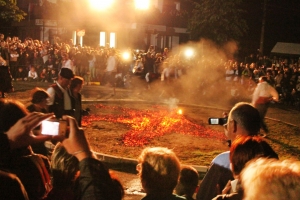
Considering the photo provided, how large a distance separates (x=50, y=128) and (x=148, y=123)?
37.2 feet

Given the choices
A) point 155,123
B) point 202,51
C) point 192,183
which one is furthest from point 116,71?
point 192,183

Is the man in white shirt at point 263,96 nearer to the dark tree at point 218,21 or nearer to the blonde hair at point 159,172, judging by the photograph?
the blonde hair at point 159,172

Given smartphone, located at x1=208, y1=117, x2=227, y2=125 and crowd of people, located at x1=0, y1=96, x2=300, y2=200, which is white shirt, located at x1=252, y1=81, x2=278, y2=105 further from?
crowd of people, located at x1=0, y1=96, x2=300, y2=200

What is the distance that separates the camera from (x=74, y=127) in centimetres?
267

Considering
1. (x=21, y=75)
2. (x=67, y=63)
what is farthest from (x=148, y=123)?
(x=21, y=75)

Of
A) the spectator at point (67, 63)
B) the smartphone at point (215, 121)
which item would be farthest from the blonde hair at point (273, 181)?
the spectator at point (67, 63)

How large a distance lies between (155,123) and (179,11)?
101 feet

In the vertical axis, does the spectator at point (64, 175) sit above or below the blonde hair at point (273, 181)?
below

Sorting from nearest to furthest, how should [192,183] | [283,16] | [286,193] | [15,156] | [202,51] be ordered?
[286,193]
[15,156]
[192,183]
[202,51]
[283,16]

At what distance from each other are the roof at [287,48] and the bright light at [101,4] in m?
14.8

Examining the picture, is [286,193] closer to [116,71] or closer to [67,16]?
[116,71]

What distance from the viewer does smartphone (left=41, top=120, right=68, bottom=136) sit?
2.67 m

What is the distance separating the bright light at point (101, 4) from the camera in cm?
3145

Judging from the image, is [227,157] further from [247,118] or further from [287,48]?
[287,48]
